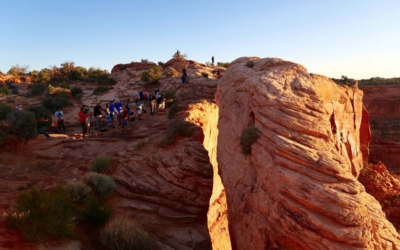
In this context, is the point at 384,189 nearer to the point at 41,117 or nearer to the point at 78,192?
the point at 78,192

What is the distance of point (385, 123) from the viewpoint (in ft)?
127

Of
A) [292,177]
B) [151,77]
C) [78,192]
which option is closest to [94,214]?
[78,192]

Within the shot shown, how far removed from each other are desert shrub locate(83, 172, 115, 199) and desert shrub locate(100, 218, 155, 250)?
198 cm

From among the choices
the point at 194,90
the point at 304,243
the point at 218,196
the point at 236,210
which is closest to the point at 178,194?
the point at 218,196

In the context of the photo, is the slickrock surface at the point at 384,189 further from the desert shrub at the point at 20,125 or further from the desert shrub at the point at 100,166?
the desert shrub at the point at 20,125

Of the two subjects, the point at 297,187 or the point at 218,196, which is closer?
the point at 297,187

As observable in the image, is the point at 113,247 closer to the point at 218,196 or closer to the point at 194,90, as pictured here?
the point at 218,196

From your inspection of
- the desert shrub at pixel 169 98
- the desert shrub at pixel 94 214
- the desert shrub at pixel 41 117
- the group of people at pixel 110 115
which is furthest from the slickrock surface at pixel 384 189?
the desert shrub at pixel 41 117

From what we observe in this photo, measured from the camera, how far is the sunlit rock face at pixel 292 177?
14.3ft

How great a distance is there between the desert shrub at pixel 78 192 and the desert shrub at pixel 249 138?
4481mm

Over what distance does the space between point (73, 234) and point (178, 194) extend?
3.98m

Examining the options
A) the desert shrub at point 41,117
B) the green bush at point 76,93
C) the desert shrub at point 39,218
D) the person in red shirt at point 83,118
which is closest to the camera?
the desert shrub at point 39,218

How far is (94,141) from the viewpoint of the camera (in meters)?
13.9

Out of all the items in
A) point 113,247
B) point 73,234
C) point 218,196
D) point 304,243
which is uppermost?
point 304,243
